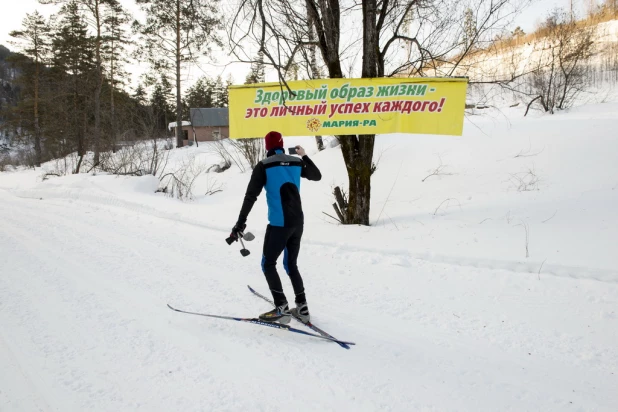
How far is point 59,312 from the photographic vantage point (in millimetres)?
3961

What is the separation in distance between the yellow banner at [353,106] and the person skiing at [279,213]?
308 cm

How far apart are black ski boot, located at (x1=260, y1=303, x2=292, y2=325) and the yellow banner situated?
3829mm

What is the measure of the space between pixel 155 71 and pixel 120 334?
1071 inches

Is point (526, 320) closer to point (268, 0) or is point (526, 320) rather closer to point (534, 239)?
point (534, 239)

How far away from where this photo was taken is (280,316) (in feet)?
12.3

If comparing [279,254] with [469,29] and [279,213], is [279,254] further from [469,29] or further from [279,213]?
[469,29]

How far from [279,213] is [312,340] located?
4.18ft

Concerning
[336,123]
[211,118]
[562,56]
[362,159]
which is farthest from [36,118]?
[562,56]

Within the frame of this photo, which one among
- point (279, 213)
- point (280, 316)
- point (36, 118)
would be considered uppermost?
point (36, 118)

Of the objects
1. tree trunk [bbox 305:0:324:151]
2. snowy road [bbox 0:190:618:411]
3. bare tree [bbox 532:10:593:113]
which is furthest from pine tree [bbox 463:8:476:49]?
bare tree [bbox 532:10:593:113]

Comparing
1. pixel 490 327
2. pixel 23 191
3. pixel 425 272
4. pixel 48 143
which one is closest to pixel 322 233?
pixel 425 272

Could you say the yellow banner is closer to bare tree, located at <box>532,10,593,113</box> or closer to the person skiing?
the person skiing

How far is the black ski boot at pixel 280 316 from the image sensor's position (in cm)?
372

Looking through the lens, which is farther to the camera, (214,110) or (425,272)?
(214,110)
